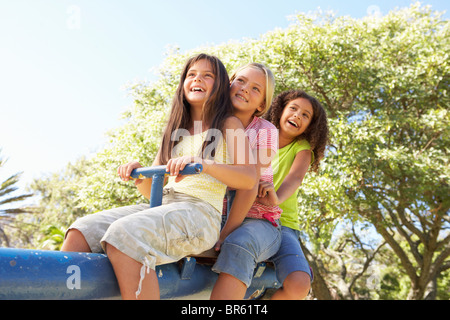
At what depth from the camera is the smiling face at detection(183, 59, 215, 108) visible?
2.22 meters

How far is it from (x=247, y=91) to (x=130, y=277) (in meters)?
1.33

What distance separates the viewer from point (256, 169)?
2.17 m


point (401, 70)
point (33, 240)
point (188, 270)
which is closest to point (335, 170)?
point (401, 70)

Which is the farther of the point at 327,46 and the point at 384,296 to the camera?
the point at 384,296

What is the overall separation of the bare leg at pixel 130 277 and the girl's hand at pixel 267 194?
2.92 ft

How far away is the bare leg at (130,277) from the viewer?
→ 151cm

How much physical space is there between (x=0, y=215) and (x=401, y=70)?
521 inches

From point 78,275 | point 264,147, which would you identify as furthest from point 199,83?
point 78,275

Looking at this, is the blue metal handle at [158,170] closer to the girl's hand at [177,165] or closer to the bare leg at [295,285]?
the girl's hand at [177,165]

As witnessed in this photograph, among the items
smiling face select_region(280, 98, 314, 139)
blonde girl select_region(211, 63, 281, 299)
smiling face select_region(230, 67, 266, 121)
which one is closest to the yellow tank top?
blonde girl select_region(211, 63, 281, 299)

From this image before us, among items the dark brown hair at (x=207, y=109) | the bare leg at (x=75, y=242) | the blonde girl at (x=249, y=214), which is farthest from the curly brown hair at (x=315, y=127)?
the bare leg at (x=75, y=242)

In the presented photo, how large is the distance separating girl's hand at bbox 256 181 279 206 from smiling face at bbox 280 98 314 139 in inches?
34.3

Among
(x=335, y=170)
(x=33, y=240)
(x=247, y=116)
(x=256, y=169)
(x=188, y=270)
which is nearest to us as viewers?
(x=188, y=270)
